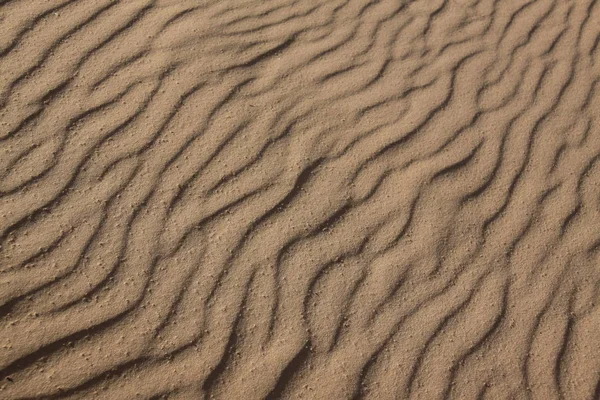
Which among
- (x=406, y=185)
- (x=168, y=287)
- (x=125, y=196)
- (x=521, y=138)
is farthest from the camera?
(x=521, y=138)

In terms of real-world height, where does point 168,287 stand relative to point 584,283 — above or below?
above

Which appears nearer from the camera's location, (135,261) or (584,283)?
(135,261)

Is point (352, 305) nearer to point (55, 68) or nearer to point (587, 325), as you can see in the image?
point (587, 325)

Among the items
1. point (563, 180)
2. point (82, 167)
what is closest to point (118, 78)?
point (82, 167)

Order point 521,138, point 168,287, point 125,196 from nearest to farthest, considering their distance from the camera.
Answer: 1. point 168,287
2. point 125,196
3. point 521,138

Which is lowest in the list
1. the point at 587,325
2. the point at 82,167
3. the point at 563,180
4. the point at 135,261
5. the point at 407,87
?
the point at 587,325

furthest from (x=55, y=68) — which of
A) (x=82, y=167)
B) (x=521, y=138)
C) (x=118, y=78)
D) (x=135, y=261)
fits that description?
(x=521, y=138)
